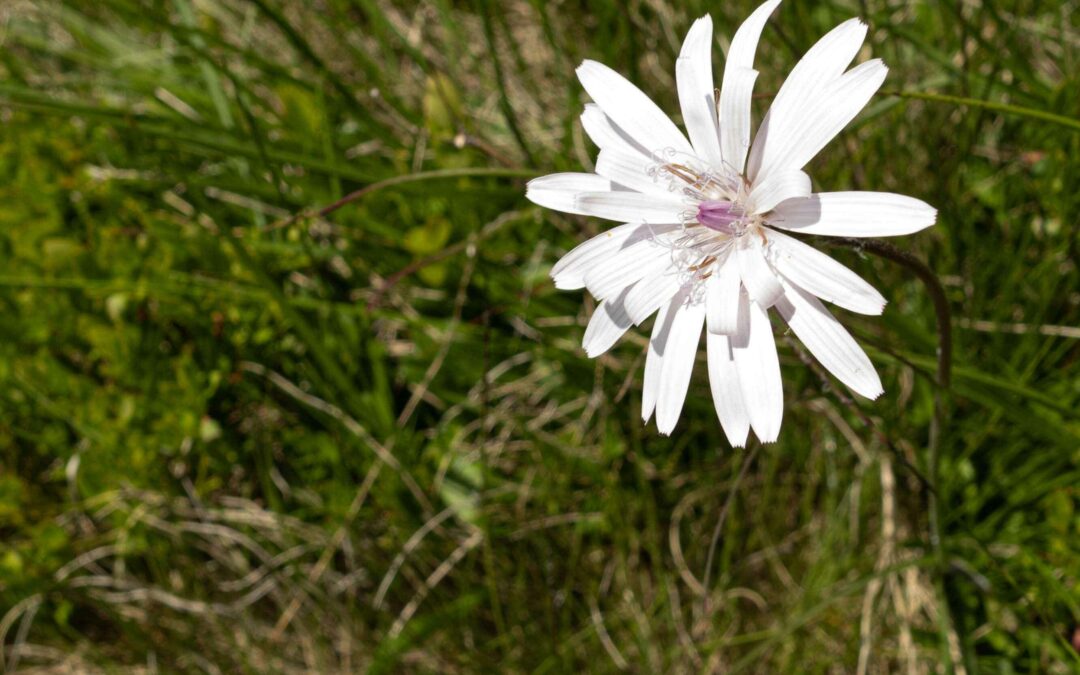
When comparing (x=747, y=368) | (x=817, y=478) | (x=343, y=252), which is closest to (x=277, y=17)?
(x=343, y=252)

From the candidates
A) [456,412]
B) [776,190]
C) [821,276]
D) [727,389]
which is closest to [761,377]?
[727,389]

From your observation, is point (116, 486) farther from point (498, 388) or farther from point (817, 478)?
point (817, 478)

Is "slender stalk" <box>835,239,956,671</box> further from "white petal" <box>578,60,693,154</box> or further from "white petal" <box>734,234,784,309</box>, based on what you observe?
"white petal" <box>578,60,693,154</box>

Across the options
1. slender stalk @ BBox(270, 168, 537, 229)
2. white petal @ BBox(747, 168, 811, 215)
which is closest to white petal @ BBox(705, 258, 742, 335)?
white petal @ BBox(747, 168, 811, 215)

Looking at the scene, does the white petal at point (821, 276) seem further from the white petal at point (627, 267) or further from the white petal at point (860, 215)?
the white petal at point (627, 267)

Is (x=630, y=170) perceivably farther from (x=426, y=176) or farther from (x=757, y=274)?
(x=426, y=176)

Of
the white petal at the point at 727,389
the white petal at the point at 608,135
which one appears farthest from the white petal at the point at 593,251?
the white petal at the point at 727,389
